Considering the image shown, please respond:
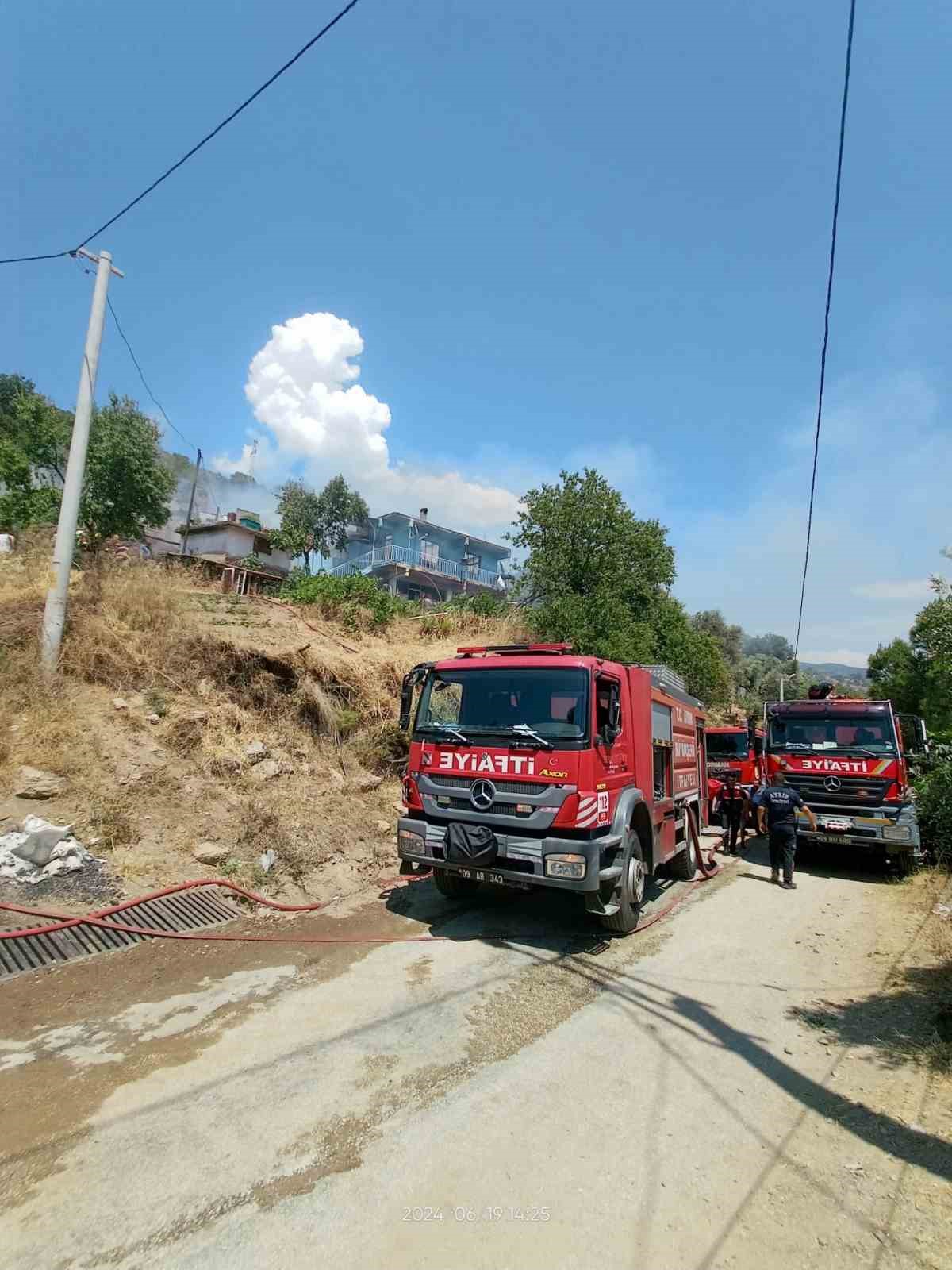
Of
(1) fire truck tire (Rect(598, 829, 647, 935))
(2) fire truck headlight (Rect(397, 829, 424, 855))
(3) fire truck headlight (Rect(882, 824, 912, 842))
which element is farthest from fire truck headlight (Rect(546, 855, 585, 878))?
(3) fire truck headlight (Rect(882, 824, 912, 842))

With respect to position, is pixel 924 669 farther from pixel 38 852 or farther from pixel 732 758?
pixel 38 852

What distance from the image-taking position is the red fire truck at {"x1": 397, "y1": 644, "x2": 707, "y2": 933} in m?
5.59

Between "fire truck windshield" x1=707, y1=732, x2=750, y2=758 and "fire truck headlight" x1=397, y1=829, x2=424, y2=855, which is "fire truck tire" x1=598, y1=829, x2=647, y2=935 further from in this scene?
"fire truck windshield" x1=707, y1=732, x2=750, y2=758

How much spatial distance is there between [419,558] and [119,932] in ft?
97.2

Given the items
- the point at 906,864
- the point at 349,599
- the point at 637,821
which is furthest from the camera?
the point at 349,599

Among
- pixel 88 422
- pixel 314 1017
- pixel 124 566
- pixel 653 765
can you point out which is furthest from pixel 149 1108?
pixel 124 566

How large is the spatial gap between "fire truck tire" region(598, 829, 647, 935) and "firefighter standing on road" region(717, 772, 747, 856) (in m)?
6.25

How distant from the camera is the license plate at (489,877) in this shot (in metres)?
5.71

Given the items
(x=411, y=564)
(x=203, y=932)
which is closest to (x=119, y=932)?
(x=203, y=932)

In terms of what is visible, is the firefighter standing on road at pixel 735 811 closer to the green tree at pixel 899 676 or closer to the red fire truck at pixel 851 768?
the red fire truck at pixel 851 768

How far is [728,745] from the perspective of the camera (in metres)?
15.8

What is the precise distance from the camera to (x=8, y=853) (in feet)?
18.7

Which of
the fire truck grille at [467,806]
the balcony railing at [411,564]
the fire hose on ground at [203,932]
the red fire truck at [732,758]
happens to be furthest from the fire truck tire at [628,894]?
the balcony railing at [411,564]

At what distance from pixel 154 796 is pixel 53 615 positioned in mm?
2856
